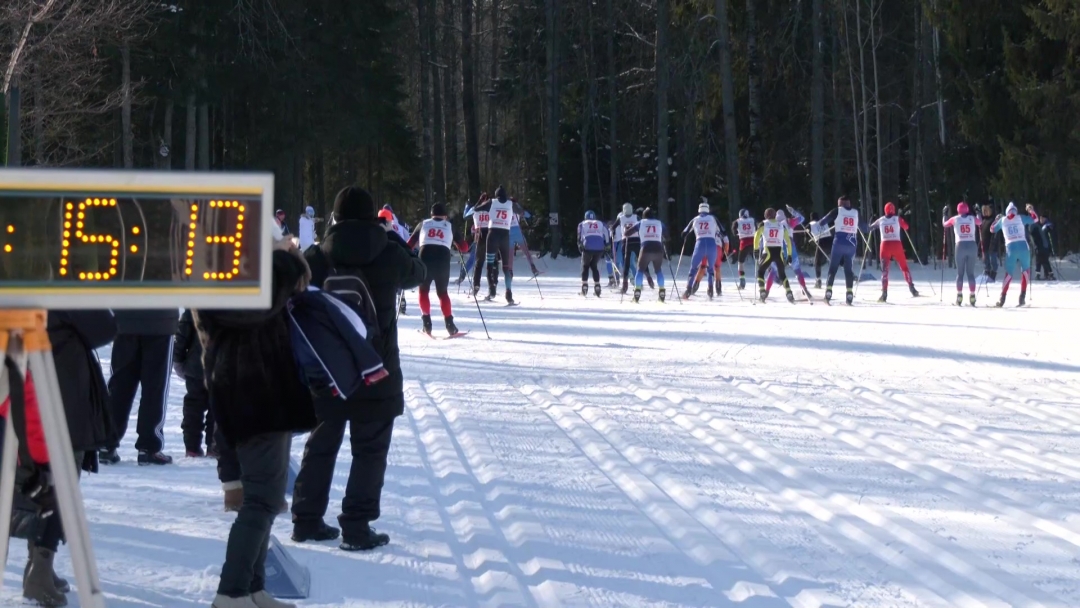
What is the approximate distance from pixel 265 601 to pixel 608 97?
157 feet

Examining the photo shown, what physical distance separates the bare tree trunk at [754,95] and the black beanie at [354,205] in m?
41.3

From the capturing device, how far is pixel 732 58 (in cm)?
4828

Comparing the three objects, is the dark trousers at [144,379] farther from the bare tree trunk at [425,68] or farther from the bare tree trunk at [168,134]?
the bare tree trunk at [425,68]

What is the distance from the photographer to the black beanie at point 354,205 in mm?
6656

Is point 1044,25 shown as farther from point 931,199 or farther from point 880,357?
point 880,357

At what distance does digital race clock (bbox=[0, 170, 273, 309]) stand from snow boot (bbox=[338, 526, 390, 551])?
9.17ft

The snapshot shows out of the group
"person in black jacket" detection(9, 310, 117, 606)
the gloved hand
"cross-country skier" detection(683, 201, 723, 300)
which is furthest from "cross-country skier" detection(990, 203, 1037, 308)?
the gloved hand

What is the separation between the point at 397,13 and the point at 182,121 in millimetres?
7994

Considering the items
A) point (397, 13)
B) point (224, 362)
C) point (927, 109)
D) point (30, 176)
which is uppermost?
point (397, 13)

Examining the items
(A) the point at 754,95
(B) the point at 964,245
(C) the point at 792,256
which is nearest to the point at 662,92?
(A) the point at 754,95

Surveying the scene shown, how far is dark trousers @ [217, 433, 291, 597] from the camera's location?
5.17m

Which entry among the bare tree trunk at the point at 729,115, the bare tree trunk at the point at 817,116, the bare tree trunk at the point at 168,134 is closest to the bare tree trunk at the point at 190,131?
the bare tree trunk at the point at 168,134

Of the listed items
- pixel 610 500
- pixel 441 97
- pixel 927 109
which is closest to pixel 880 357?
pixel 610 500

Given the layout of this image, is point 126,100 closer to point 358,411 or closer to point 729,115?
point 729,115
